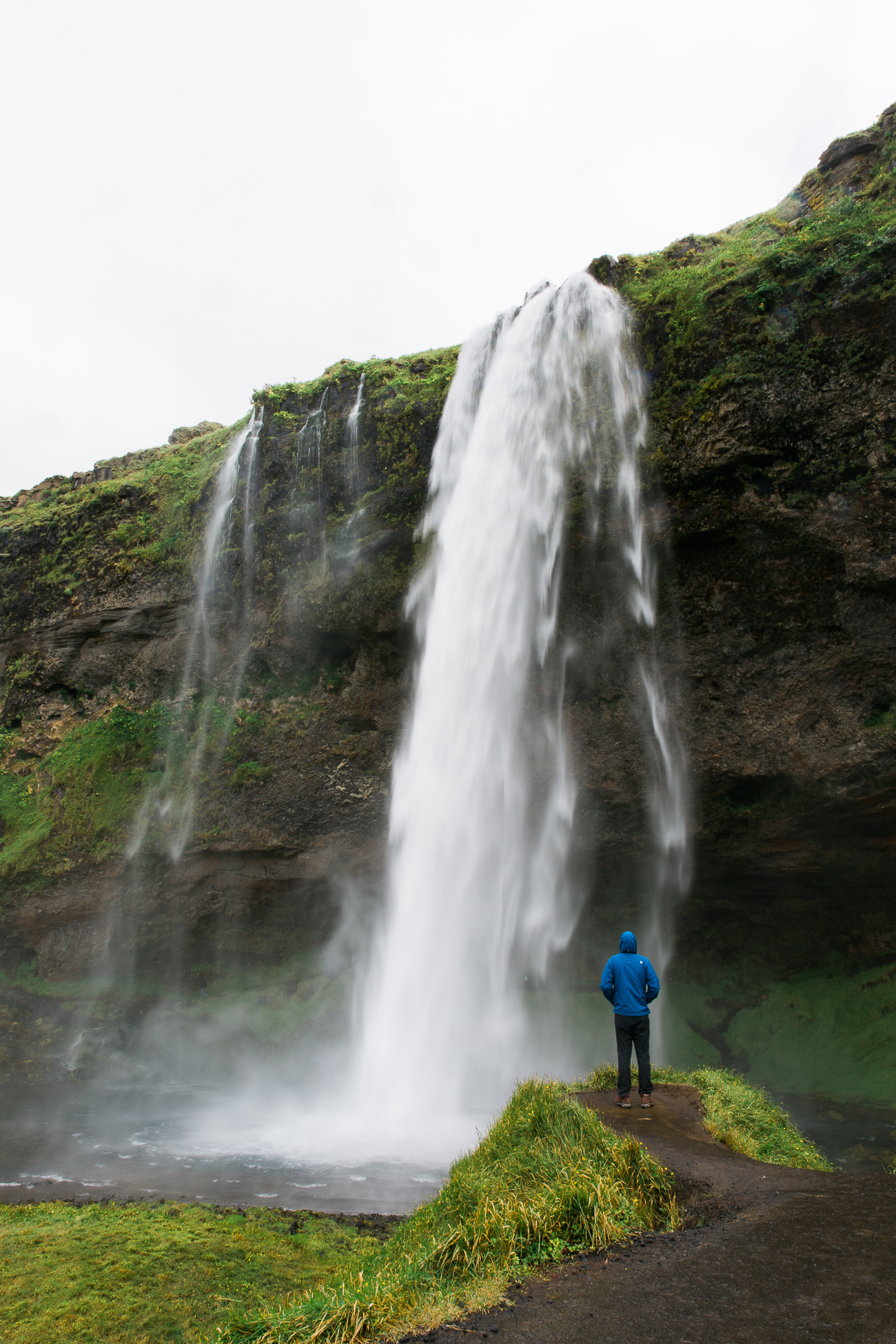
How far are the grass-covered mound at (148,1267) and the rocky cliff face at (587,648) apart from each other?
Result: 32.0 ft

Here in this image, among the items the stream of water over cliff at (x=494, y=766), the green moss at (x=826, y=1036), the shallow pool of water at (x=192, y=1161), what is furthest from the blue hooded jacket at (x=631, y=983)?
the green moss at (x=826, y=1036)

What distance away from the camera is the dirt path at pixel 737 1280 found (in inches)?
118

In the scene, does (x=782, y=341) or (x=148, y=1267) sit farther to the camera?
(x=782, y=341)

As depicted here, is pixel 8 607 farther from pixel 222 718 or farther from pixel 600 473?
pixel 600 473

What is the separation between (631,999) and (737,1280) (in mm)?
3766

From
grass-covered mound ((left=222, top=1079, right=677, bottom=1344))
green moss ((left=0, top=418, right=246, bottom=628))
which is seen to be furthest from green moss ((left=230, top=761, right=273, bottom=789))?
grass-covered mound ((left=222, top=1079, right=677, bottom=1344))

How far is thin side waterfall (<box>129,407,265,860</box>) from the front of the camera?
1766 cm

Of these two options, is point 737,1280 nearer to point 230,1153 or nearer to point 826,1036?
point 230,1153

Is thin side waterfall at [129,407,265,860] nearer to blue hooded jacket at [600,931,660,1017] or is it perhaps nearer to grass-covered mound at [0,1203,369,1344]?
grass-covered mound at [0,1203,369,1344]

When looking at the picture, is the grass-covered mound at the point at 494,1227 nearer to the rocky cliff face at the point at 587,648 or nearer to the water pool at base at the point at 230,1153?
the water pool at base at the point at 230,1153

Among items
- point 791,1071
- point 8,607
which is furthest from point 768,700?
point 8,607

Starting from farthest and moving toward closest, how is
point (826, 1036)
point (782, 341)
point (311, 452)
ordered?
point (311, 452) < point (826, 1036) < point (782, 341)

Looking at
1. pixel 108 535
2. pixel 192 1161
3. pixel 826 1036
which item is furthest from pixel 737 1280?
Result: pixel 108 535

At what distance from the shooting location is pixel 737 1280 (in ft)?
11.2
